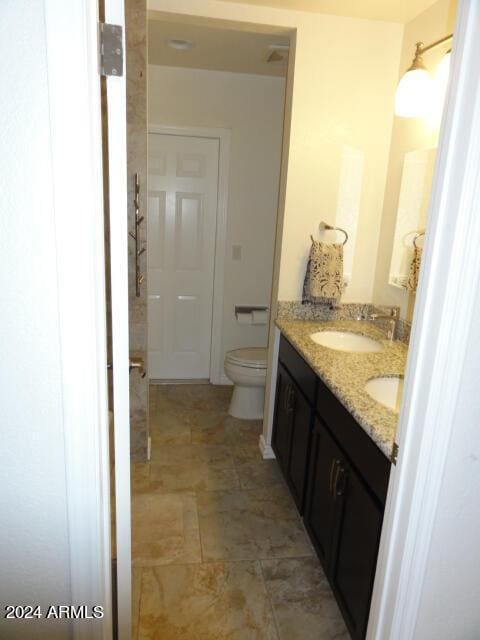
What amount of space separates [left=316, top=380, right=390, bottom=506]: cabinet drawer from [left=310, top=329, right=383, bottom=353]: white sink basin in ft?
1.71

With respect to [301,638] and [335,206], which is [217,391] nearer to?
[335,206]

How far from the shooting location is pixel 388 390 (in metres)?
1.81

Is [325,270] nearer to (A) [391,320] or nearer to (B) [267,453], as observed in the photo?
(A) [391,320]

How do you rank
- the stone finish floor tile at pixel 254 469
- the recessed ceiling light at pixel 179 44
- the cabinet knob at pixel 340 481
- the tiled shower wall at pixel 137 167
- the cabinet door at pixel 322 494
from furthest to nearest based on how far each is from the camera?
the recessed ceiling light at pixel 179 44 → the stone finish floor tile at pixel 254 469 → the tiled shower wall at pixel 137 167 → the cabinet door at pixel 322 494 → the cabinet knob at pixel 340 481

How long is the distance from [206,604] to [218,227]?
8.78ft

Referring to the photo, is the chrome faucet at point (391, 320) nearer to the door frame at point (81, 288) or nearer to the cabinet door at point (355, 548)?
the cabinet door at point (355, 548)

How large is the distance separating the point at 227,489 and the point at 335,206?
1.67 metres

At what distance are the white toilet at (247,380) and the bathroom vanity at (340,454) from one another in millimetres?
640

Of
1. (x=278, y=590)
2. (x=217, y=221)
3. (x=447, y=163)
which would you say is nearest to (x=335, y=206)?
(x=217, y=221)

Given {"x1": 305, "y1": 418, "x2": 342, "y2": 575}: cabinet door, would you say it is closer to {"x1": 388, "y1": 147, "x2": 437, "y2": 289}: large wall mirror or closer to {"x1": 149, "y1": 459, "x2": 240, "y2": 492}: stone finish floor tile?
{"x1": 149, "y1": 459, "x2": 240, "y2": 492}: stone finish floor tile

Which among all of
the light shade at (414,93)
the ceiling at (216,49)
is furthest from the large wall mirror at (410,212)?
the ceiling at (216,49)

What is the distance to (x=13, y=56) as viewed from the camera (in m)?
0.72

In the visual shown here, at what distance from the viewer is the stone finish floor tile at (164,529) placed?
196 centimetres

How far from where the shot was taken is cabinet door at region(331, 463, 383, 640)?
4.39 ft
